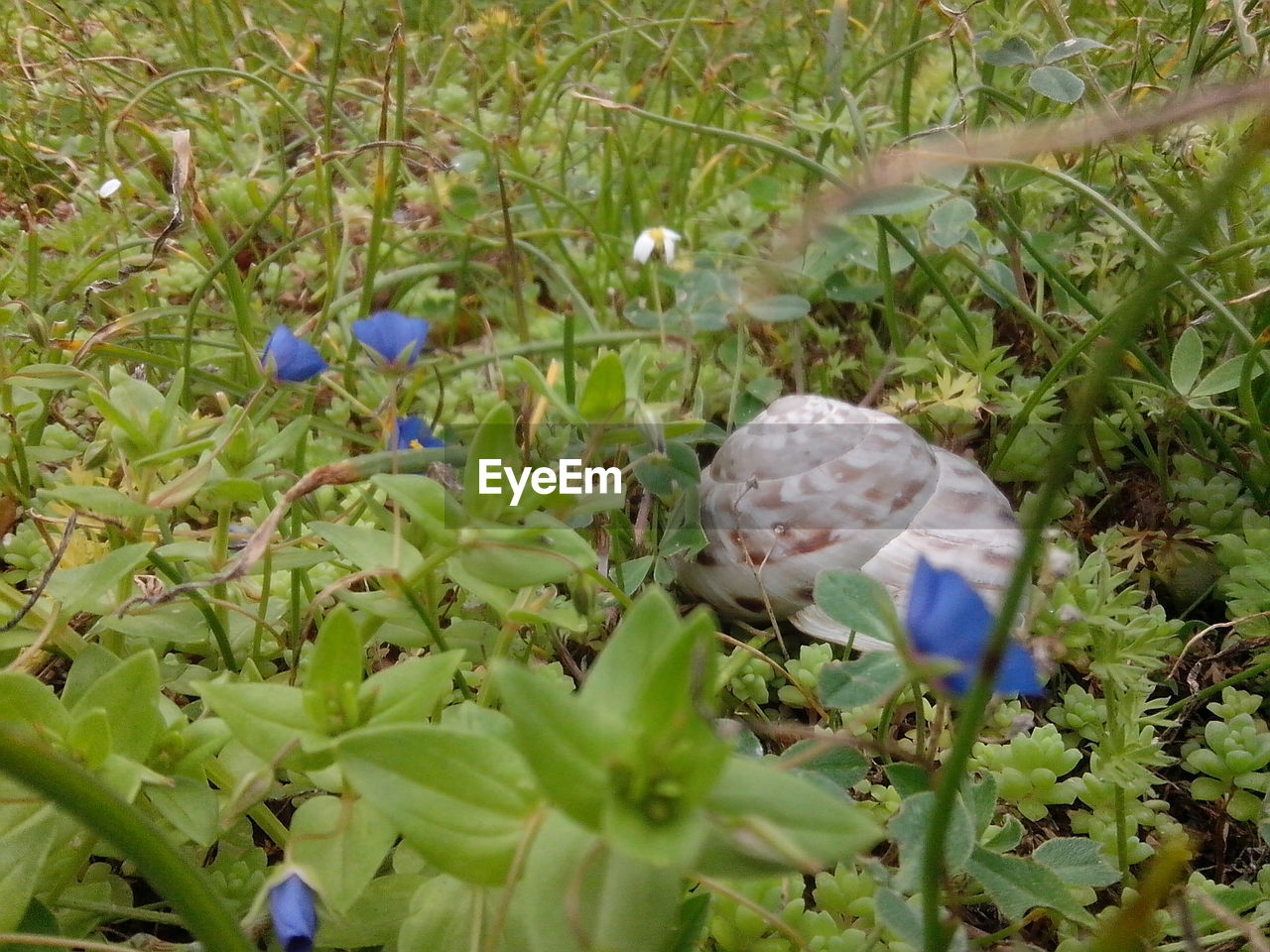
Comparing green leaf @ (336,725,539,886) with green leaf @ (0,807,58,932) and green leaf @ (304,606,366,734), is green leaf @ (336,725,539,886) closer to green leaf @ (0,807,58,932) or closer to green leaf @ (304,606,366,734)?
green leaf @ (304,606,366,734)

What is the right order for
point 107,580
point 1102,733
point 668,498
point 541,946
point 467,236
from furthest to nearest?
point 467,236, point 668,498, point 1102,733, point 107,580, point 541,946

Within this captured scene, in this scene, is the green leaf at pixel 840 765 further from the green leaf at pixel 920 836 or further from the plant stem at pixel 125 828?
the plant stem at pixel 125 828

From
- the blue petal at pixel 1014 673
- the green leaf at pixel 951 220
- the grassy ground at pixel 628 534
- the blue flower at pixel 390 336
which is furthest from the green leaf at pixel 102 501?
the green leaf at pixel 951 220

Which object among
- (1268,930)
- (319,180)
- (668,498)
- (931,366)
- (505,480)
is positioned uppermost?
(319,180)

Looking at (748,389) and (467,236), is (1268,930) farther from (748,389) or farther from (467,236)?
(467,236)

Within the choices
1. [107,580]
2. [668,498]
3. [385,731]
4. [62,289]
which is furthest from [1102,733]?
[62,289]

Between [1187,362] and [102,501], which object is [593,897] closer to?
[102,501]
